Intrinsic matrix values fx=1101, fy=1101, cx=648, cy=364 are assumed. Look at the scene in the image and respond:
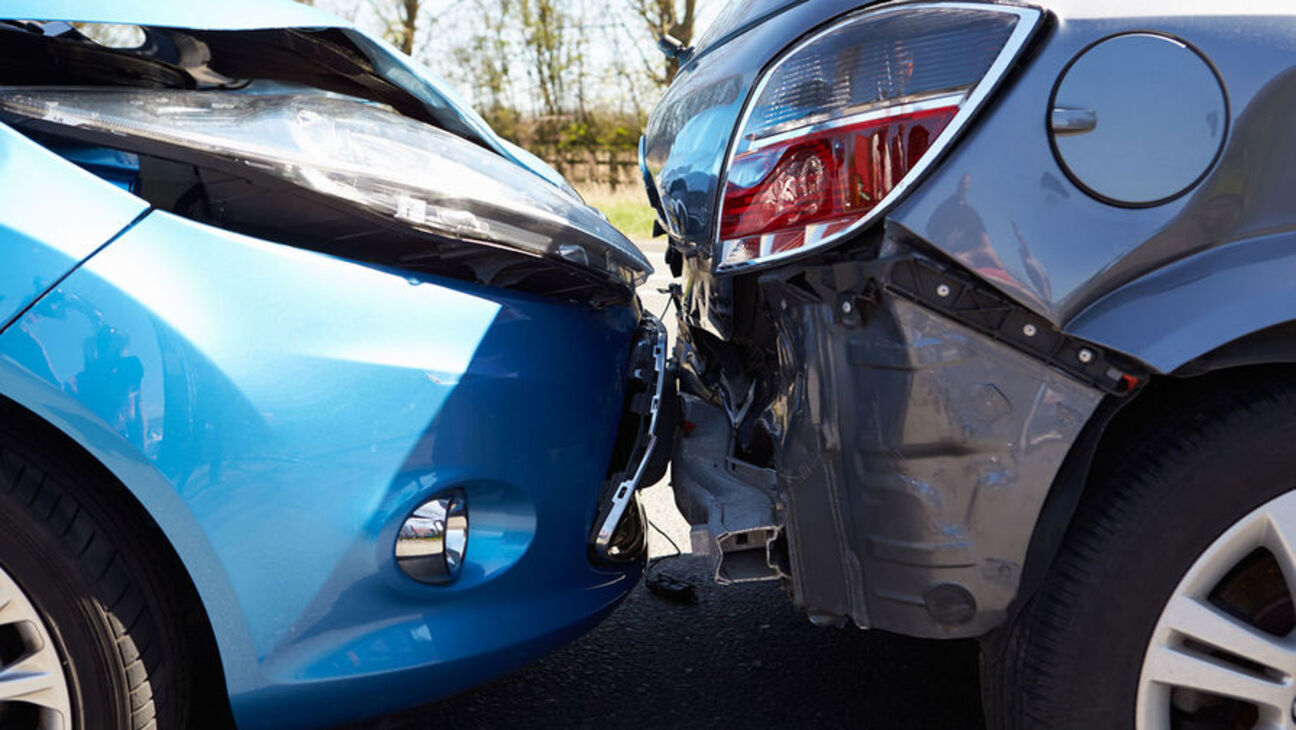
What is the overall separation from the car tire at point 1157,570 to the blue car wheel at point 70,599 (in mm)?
1339

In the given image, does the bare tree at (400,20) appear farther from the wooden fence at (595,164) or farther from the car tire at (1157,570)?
the car tire at (1157,570)

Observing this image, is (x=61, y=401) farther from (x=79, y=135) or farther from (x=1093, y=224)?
(x=1093, y=224)

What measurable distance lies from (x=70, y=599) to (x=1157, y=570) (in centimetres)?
159

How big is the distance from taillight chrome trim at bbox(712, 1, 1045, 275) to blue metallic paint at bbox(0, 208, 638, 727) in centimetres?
47

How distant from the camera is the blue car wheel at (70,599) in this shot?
1.61 m

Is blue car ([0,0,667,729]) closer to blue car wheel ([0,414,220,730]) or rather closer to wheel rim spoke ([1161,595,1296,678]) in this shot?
blue car wheel ([0,414,220,730])

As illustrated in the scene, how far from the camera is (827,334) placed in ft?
A: 5.34

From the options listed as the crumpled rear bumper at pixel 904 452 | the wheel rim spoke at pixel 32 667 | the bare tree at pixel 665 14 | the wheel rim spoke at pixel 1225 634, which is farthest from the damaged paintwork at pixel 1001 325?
the bare tree at pixel 665 14

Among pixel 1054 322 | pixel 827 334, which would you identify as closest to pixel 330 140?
pixel 827 334

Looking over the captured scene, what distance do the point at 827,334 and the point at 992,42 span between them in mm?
468

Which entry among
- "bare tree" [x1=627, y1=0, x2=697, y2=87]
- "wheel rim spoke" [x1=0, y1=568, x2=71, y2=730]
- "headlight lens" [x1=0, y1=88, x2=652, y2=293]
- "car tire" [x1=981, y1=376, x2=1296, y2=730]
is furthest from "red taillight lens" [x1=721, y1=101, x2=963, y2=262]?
"bare tree" [x1=627, y1=0, x2=697, y2=87]

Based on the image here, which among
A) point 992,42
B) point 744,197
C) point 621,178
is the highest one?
point 621,178

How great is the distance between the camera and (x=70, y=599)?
1619 mm

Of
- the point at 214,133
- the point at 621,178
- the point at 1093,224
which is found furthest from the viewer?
the point at 621,178
